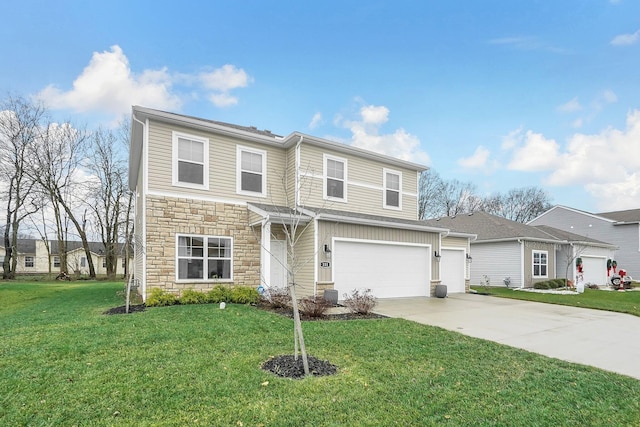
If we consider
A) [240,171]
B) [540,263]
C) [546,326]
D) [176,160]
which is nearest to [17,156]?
[176,160]

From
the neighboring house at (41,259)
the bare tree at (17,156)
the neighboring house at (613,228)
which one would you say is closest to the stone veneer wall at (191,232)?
the bare tree at (17,156)

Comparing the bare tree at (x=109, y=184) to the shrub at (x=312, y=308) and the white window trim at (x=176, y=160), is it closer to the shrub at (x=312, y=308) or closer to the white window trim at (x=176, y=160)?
the white window trim at (x=176, y=160)

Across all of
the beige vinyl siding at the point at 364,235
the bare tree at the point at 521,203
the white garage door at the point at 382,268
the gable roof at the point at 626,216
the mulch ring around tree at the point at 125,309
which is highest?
the bare tree at the point at 521,203

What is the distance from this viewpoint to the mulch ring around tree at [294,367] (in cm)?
443

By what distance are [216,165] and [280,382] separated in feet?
28.0

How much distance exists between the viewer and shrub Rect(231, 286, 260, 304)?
34.4 ft

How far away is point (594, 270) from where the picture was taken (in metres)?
23.7

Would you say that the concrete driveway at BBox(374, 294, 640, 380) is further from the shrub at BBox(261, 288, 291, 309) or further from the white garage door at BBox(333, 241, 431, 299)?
the shrub at BBox(261, 288, 291, 309)

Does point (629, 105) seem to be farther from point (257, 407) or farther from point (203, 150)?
point (257, 407)

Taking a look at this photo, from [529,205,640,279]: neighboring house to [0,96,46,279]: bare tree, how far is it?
1584 inches

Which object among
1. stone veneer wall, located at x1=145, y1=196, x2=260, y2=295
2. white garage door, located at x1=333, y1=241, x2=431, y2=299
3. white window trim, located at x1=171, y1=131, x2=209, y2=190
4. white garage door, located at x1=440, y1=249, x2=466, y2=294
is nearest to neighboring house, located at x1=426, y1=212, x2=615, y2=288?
white garage door, located at x1=440, y1=249, x2=466, y2=294

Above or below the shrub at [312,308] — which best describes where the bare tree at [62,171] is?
above

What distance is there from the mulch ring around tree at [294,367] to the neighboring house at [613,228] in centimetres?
3078

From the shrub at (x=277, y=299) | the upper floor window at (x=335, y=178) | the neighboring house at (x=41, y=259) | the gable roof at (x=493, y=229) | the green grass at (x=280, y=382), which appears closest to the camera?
the green grass at (x=280, y=382)
